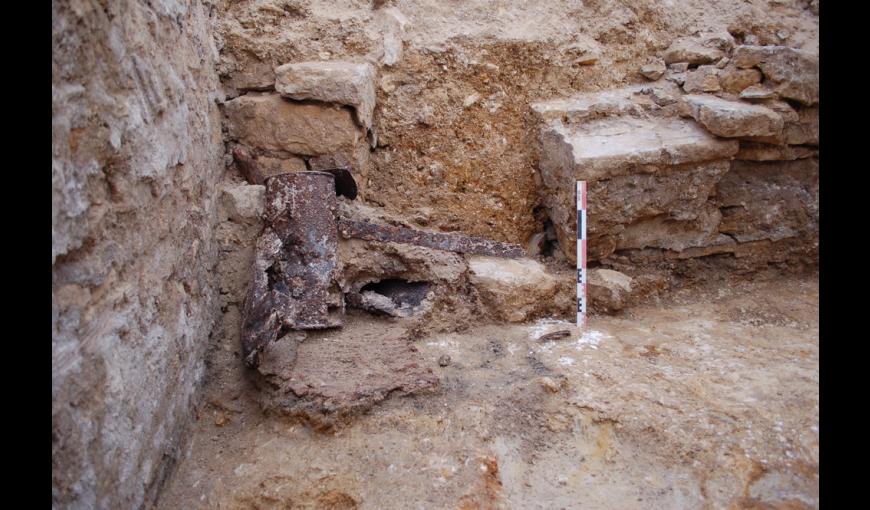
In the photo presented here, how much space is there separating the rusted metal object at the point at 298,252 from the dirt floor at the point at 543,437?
24cm

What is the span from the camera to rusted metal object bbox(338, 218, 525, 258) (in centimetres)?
259

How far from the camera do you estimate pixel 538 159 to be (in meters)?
3.15

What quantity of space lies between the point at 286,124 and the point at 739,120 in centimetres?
236

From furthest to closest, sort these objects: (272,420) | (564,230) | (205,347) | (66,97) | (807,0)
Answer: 1. (807,0)
2. (564,230)
3. (205,347)
4. (272,420)
5. (66,97)

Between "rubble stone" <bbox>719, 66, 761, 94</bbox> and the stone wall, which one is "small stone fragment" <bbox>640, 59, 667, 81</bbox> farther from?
"rubble stone" <bbox>719, 66, 761, 94</bbox>

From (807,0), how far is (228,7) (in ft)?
11.6

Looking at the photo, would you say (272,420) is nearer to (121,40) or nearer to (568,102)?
(121,40)

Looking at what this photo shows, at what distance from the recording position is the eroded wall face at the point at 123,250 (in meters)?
1.23

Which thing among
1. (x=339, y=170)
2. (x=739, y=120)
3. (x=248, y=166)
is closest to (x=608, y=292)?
(x=739, y=120)

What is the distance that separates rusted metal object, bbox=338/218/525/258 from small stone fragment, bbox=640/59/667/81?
1442 mm

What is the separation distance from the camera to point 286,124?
108 inches

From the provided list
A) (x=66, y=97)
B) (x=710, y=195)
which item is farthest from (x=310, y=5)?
(x=710, y=195)

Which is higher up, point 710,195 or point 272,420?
point 710,195

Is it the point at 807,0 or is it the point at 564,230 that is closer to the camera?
the point at 564,230
